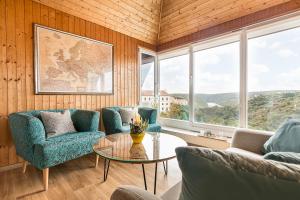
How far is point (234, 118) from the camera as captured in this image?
9.40 feet

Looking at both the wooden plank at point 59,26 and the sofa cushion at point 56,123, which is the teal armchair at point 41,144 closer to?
the sofa cushion at point 56,123

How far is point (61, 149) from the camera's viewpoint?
189cm

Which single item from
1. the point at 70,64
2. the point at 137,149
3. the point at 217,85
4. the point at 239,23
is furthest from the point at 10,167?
the point at 239,23

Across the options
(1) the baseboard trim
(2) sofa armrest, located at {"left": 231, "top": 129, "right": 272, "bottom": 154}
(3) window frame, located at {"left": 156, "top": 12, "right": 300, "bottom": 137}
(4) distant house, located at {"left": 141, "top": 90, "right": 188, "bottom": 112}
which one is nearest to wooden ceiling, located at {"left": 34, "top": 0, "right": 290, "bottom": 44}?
(3) window frame, located at {"left": 156, "top": 12, "right": 300, "bottom": 137}

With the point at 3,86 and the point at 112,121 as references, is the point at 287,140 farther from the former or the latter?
the point at 3,86

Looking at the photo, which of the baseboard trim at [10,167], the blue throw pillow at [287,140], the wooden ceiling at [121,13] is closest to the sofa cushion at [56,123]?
the baseboard trim at [10,167]

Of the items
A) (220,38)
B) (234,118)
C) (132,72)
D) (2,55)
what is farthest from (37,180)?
(220,38)

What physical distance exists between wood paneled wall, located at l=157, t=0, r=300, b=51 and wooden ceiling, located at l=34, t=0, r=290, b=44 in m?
0.06

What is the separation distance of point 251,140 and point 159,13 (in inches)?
118

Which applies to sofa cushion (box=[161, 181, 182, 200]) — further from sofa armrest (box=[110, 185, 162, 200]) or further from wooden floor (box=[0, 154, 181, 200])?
wooden floor (box=[0, 154, 181, 200])

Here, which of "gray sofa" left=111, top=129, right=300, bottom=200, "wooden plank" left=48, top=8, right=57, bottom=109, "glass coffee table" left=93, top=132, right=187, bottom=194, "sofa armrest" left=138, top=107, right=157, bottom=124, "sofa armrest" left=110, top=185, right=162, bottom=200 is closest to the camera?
"gray sofa" left=111, top=129, right=300, bottom=200

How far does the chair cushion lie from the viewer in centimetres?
175

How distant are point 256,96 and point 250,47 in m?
0.82

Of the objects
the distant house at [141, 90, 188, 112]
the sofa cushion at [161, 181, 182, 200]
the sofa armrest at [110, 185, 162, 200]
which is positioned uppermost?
the distant house at [141, 90, 188, 112]
